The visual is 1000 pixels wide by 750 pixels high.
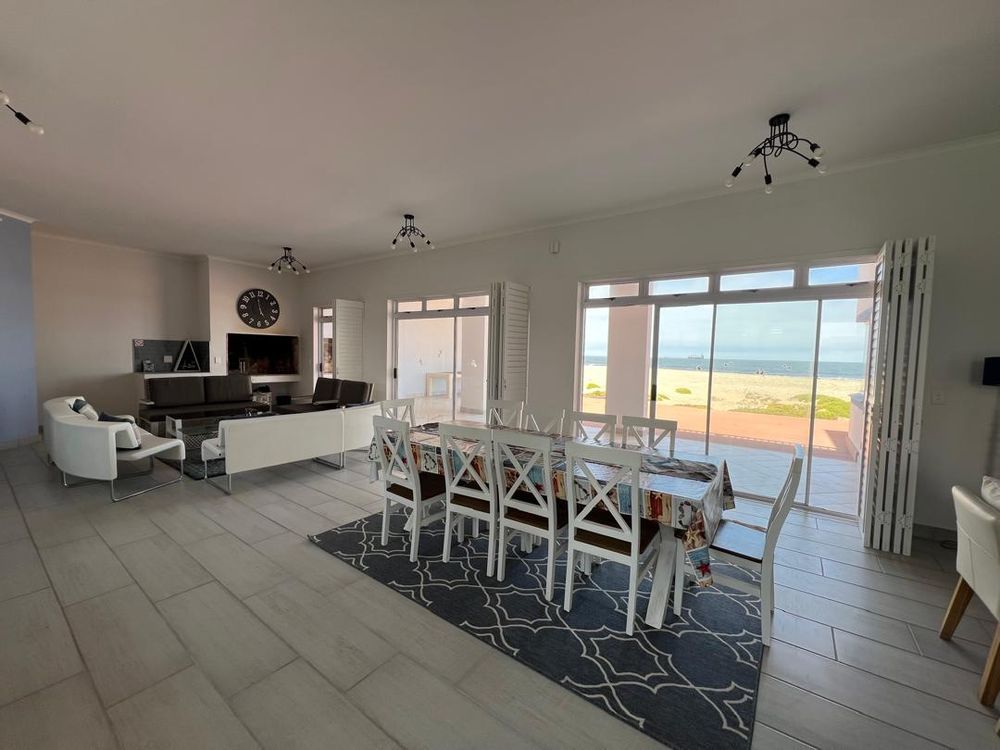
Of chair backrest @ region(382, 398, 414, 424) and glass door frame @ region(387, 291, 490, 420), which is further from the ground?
glass door frame @ region(387, 291, 490, 420)

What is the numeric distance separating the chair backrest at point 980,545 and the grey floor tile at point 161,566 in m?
4.01

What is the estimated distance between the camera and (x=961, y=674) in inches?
75.7

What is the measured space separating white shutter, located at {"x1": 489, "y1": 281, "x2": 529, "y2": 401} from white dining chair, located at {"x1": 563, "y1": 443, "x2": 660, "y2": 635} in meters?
2.68

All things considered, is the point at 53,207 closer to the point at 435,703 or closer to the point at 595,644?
the point at 435,703

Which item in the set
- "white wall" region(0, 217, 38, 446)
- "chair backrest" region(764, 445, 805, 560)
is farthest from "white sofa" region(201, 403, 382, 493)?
"chair backrest" region(764, 445, 805, 560)

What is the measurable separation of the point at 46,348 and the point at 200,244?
8.74ft

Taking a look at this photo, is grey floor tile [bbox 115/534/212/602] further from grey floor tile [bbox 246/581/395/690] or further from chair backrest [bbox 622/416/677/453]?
chair backrest [bbox 622/416/677/453]

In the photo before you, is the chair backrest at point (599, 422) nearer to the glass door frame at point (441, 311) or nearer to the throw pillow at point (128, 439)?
the glass door frame at point (441, 311)

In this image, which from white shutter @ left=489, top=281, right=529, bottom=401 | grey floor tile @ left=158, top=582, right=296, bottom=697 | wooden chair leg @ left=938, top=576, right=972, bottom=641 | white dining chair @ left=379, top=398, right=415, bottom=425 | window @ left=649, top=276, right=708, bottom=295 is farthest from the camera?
white shutter @ left=489, top=281, right=529, bottom=401

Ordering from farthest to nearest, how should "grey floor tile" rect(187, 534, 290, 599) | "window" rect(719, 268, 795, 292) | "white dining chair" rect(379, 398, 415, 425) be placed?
1. "white dining chair" rect(379, 398, 415, 425)
2. "window" rect(719, 268, 795, 292)
3. "grey floor tile" rect(187, 534, 290, 599)

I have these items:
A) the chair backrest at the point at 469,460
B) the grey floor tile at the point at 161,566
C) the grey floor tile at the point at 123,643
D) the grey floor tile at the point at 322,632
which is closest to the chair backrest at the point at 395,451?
the chair backrest at the point at 469,460

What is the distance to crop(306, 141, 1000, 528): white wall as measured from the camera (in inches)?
120

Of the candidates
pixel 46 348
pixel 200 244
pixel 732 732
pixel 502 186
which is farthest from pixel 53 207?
pixel 732 732

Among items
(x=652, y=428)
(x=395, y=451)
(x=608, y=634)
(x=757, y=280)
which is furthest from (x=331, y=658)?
(x=757, y=280)
